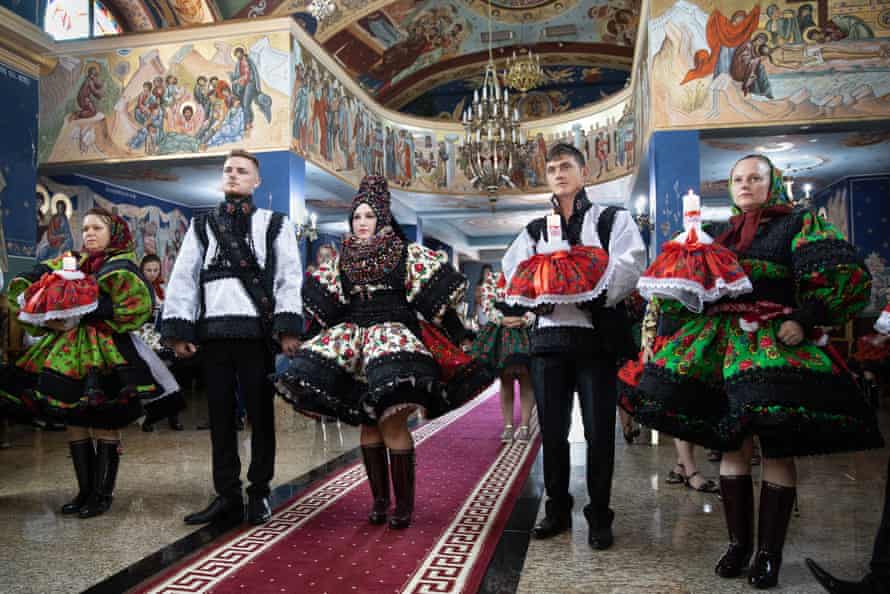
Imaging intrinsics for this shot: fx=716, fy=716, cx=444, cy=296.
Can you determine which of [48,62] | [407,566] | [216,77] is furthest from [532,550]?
[216,77]

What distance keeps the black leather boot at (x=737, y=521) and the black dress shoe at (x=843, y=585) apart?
1.04 feet

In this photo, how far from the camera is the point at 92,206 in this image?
13.8m

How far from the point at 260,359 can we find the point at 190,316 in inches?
18.6

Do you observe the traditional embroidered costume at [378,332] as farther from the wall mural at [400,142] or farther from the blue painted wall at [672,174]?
the wall mural at [400,142]

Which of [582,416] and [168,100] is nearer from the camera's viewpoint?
[582,416]

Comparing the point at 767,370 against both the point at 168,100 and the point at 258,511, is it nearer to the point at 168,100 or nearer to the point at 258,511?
the point at 258,511

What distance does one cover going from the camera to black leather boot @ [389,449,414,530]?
399cm

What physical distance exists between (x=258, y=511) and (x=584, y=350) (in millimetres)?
2117

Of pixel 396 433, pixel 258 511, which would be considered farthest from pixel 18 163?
pixel 396 433

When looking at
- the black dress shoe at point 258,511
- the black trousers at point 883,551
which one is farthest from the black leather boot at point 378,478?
the black trousers at point 883,551

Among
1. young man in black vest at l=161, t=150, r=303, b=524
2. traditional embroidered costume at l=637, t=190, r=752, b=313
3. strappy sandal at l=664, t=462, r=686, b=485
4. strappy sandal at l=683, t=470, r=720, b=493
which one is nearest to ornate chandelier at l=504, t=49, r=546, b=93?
strappy sandal at l=664, t=462, r=686, b=485

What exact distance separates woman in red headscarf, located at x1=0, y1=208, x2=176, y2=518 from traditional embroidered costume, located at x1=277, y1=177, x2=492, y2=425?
1195mm

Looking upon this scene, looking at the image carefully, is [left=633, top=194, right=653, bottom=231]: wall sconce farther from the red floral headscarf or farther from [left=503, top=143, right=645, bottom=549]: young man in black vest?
the red floral headscarf

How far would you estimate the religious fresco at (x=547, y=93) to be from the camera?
2067cm
